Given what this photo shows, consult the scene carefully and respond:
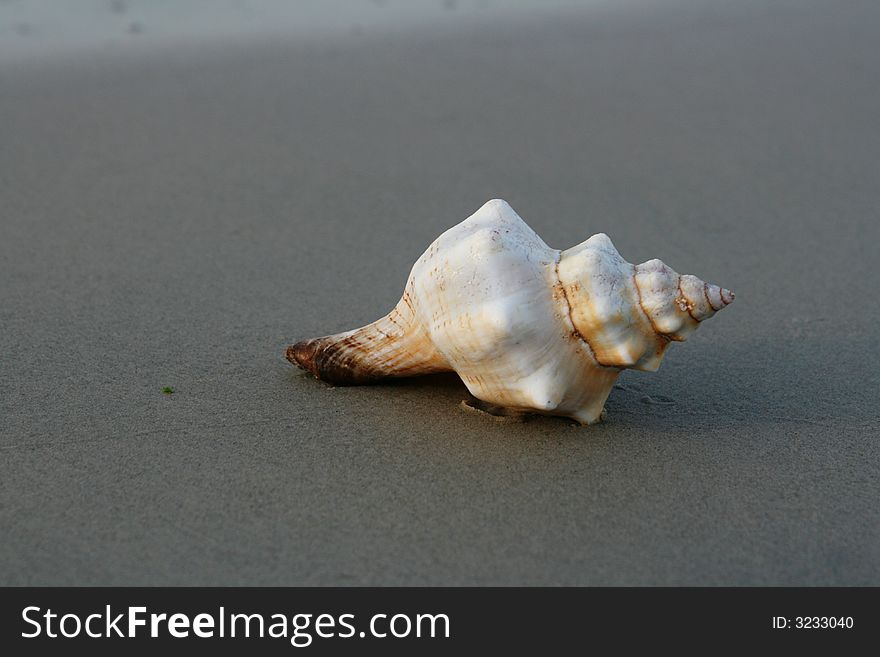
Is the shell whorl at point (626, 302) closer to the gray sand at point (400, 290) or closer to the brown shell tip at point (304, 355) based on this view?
the gray sand at point (400, 290)

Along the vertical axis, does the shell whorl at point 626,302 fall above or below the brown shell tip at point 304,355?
below

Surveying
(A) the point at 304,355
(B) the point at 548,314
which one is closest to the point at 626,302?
(B) the point at 548,314

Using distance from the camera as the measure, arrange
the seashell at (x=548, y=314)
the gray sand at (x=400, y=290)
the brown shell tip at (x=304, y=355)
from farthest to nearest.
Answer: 1. the brown shell tip at (x=304, y=355)
2. the seashell at (x=548, y=314)
3. the gray sand at (x=400, y=290)

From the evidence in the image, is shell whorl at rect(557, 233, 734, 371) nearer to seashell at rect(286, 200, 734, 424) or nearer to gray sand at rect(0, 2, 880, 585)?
seashell at rect(286, 200, 734, 424)

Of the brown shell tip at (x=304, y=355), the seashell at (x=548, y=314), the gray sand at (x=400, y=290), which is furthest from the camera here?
the brown shell tip at (x=304, y=355)

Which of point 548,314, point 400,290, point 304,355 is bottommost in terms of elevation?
point 548,314

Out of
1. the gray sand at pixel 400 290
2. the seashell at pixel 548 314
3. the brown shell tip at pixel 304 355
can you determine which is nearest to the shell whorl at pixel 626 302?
the seashell at pixel 548 314

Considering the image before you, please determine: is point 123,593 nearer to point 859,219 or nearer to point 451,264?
point 451,264

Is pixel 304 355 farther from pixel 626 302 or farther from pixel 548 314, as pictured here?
pixel 626 302

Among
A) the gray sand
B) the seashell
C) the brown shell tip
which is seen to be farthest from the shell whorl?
the brown shell tip
